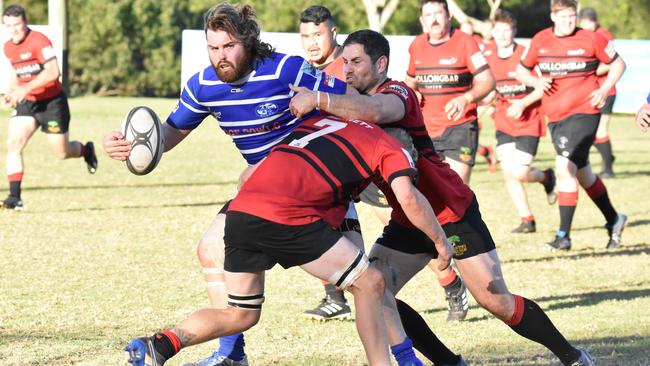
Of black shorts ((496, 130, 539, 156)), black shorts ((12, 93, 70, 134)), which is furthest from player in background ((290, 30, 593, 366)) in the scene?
black shorts ((12, 93, 70, 134))

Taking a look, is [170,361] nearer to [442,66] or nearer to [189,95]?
[189,95]

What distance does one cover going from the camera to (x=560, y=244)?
10.2m

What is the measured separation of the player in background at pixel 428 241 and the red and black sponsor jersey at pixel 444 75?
420 cm

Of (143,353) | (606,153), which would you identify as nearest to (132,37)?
(606,153)

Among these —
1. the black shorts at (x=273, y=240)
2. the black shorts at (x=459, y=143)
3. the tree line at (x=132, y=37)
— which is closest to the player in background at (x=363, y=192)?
the black shorts at (x=459, y=143)

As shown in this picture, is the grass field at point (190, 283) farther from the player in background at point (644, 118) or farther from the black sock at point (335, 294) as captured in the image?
the player in background at point (644, 118)

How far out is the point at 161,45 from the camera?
42625 millimetres

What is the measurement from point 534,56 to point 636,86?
1869 cm

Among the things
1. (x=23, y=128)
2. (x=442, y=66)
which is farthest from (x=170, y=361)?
(x=23, y=128)

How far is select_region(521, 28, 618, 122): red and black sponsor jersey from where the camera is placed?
10242 millimetres

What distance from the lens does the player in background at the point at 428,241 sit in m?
5.30

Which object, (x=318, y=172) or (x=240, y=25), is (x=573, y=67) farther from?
(x=318, y=172)

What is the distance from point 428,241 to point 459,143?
4.23 meters

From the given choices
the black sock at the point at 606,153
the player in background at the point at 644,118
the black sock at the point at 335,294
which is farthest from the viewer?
the black sock at the point at 606,153
